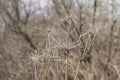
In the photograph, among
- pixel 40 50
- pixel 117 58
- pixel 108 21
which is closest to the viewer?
pixel 40 50

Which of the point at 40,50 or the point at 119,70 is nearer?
the point at 40,50

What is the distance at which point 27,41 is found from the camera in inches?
400

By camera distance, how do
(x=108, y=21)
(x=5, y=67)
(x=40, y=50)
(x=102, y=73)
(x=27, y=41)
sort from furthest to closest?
(x=27, y=41) < (x=5, y=67) < (x=108, y=21) < (x=102, y=73) < (x=40, y=50)

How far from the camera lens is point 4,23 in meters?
10.3

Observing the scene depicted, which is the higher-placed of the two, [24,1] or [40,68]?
[24,1]

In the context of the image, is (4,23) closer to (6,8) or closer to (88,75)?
(6,8)

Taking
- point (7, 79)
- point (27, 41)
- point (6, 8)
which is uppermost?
point (6, 8)

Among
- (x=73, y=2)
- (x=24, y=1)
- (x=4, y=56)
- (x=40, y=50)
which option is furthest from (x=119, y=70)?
(x=24, y=1)

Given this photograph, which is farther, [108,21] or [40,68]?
[108,21]

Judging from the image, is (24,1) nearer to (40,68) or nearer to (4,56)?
(4,56)

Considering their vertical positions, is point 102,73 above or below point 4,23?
below

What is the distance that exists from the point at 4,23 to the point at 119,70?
452 centimetres

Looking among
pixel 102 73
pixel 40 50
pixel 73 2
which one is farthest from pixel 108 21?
pixel 40 50

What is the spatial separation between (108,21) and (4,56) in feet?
8.41
